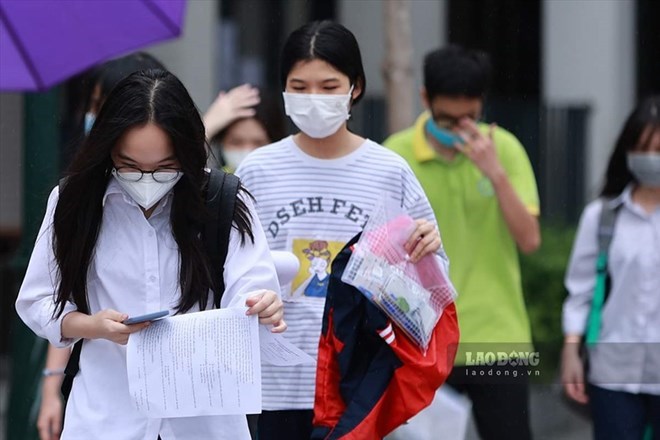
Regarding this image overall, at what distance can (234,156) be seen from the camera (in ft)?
17.1

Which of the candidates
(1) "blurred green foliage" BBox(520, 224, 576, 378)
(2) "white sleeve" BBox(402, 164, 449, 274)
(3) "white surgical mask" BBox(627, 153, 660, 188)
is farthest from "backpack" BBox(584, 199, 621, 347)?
(2) "white sleeve" BBox(402, 164, 449, 274)

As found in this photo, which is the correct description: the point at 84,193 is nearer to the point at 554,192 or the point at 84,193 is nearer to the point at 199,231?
the point at 199,231

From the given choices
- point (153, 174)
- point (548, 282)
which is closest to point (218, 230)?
point (153, 174)

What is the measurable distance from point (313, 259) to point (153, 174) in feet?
3.16

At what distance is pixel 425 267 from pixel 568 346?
4.52ft

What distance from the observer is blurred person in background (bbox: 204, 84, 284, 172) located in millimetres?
5160

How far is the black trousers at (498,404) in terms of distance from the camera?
4684 millimetres

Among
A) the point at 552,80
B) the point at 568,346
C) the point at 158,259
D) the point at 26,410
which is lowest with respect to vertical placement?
the point at 26,410

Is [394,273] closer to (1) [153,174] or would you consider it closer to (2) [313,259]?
(2) [313,259]

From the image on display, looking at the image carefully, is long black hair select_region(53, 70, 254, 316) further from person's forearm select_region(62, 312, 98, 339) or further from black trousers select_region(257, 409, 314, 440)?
black trousers select_region(257, 409, 314, 440)

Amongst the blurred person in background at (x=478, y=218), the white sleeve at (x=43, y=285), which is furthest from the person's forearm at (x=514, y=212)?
the white sleeve at (x=43, y=285)

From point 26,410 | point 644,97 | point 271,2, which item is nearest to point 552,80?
point 644,97

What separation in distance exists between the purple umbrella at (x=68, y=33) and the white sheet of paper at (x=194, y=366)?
201 cm

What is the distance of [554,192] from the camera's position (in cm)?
571
